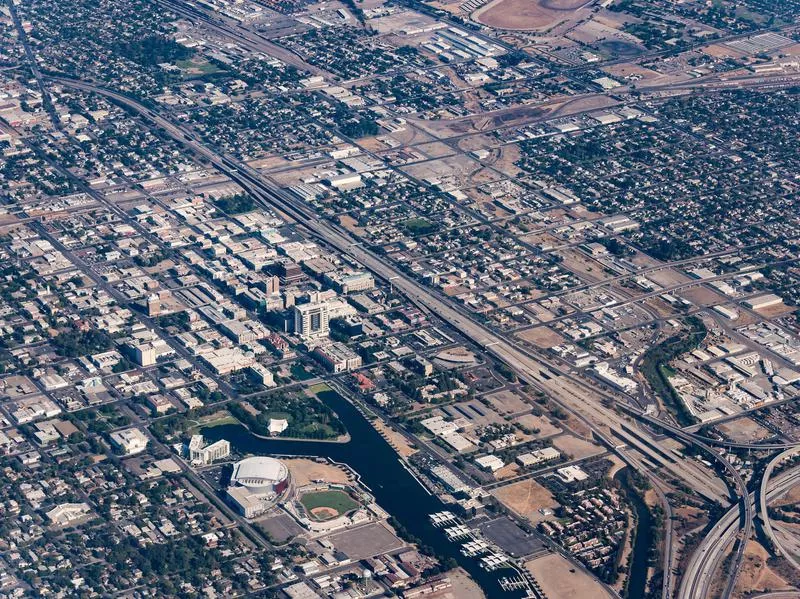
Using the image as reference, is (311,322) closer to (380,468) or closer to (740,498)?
(380,468)

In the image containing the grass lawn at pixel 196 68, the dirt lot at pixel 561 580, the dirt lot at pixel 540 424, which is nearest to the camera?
the dirt lot at pixel 561 580

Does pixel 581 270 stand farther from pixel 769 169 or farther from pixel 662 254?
pixel 769 169

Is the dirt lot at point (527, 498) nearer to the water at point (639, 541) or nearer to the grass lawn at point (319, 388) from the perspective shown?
the water at point (639, 541)

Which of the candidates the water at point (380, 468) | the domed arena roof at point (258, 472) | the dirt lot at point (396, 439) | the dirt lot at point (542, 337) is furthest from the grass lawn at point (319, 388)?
the dirt lot at point (542, 337)

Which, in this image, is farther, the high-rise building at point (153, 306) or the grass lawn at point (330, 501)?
the high-rise building at point (153, 306)

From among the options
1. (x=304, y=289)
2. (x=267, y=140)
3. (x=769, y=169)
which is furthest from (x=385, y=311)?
(x=769, y=169)

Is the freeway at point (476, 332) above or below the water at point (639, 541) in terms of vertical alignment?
below
